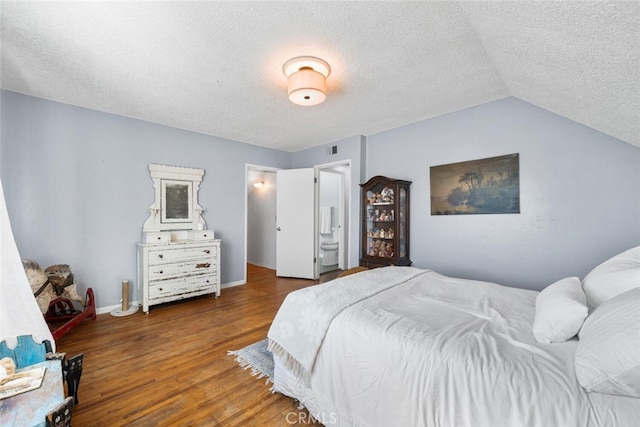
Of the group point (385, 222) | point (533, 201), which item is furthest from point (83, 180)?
point (533, 201)

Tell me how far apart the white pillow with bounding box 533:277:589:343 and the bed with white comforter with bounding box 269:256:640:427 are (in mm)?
40

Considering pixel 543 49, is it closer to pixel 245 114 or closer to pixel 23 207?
pixel 245 114

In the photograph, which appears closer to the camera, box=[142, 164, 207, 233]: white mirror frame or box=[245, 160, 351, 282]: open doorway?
box=[142, 164, 207, 233]: white mirror frame

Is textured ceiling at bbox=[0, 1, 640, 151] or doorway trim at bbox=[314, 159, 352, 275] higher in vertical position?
textured ceiling at bbox=[0, 1, 640, 151]

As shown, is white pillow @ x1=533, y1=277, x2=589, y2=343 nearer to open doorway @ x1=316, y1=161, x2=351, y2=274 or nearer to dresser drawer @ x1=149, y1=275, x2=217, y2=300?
open doorway @ x1=316, y1=161, x2=351, y2=274

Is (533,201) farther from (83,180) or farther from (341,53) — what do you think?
(83,180)

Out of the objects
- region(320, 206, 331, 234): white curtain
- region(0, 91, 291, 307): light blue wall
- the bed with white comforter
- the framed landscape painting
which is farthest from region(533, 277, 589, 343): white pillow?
region(320, 206, 331, 234): white curtain

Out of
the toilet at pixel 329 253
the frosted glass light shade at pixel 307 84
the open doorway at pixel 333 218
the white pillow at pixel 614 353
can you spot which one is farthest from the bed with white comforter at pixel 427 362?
the toilet at pixel 329 253

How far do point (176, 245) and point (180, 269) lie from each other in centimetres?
32

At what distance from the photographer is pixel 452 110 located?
305 centimetres

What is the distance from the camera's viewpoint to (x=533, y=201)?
8.39 ft

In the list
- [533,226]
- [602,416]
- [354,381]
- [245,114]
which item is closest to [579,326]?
[602,416]

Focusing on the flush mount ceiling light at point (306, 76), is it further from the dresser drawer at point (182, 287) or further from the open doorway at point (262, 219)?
the open doorway at point (262, 219)

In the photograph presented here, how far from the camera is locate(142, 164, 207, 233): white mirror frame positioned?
11.4ft
